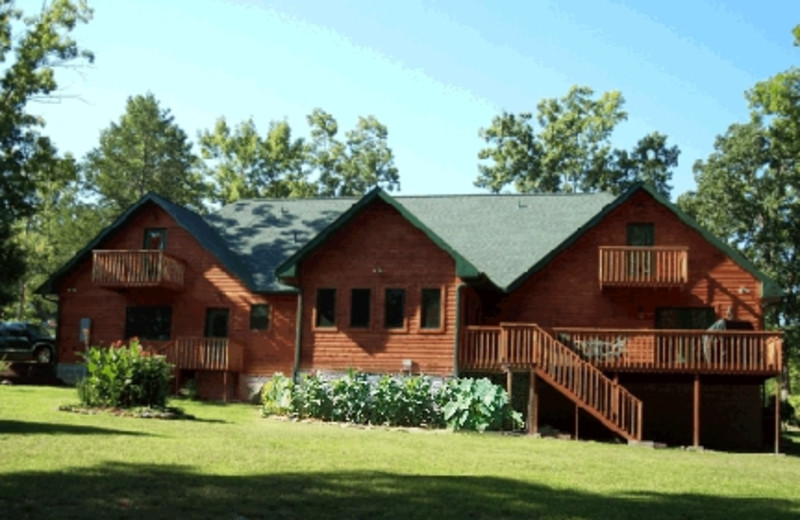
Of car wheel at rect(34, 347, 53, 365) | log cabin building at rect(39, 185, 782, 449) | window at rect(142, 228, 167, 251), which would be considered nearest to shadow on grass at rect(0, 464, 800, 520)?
log cabin building at rect(39, 185, 782, 449)

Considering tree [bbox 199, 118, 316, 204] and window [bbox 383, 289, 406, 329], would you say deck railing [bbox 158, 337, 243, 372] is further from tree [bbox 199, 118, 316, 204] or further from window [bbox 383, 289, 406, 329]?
tree [bbox 199, 118, 316, 204]

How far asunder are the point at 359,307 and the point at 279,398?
400cm

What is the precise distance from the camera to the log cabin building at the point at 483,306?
2598cm

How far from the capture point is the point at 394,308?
2906 centimetres

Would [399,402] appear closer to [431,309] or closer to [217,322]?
[431,309]

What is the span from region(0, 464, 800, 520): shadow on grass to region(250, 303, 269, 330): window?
19.5m

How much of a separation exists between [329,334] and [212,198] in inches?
1299

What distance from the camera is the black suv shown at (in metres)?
36.8

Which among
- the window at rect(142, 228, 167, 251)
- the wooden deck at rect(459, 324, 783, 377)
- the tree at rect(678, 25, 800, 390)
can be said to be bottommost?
the wooden deck at rect(459, 324, 783, 377)

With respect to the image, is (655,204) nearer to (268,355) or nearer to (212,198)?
(268,355)

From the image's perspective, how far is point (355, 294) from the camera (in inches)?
1155

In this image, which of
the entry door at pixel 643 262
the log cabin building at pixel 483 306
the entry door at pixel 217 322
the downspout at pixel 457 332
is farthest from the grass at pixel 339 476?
the entry door at pixel 217 322

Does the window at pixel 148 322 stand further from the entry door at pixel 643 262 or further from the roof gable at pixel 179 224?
the entry door at pixel 643 262

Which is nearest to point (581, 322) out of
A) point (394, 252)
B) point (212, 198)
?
point (394, 252)
